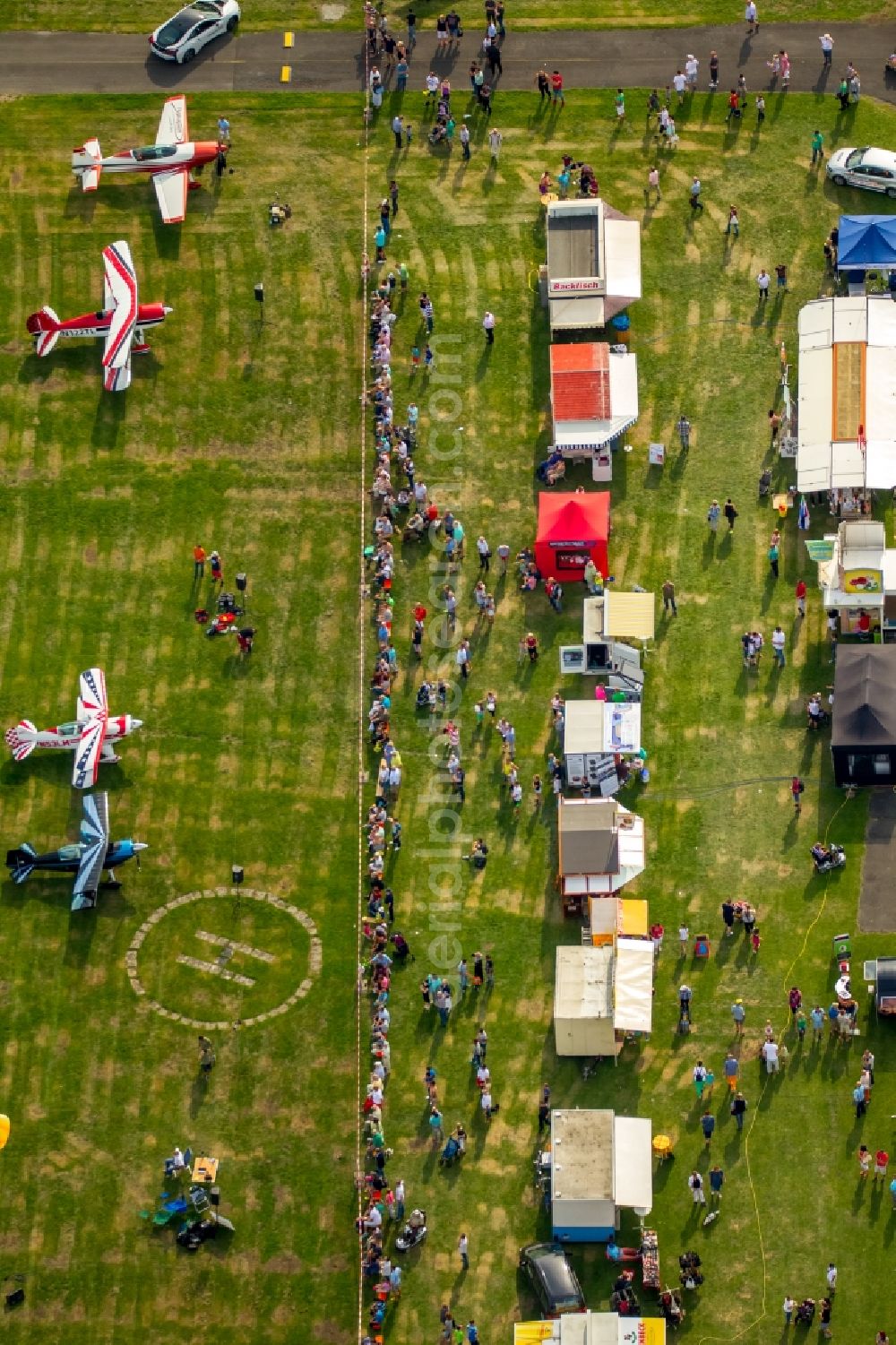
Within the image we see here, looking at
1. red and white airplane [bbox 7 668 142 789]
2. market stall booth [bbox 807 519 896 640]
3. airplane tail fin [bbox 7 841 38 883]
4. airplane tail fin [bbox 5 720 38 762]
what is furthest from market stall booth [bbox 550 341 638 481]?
airplane tail fin [bbox 7 841 38 883]

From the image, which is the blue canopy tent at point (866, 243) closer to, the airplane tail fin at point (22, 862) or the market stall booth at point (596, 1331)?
the airplane tail fin at point (22, 862)

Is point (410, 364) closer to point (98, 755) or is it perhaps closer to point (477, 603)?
point (477, 603)

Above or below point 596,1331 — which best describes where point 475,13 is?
above

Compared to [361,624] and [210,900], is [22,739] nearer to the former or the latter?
[210,900]

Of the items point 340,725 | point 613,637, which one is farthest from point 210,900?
point 613,637

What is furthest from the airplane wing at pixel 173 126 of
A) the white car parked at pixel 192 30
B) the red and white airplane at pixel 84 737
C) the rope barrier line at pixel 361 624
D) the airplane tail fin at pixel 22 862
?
the airplane tail fin at pixel 22 862

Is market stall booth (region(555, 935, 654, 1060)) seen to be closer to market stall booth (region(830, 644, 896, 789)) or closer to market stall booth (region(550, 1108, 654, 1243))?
market stall booth (region(550, 1108, 654, 1243))
